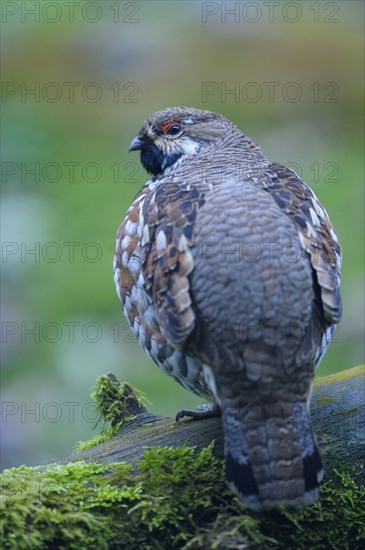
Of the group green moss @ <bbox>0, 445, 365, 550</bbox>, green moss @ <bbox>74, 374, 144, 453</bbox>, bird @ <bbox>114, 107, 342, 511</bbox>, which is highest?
bird @ <bbox>114, 107, 342, 511</bbox>

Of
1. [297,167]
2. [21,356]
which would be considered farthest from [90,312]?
[297,167]

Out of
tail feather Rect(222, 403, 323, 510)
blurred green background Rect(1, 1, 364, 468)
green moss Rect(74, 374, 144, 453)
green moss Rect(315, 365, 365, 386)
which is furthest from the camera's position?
blurred green background Rect(1, 1, 364, 468)

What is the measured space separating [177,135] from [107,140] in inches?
412

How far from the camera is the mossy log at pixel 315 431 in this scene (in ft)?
16.3

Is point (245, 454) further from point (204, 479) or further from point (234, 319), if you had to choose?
point (234, 319)

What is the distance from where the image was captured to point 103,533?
4230 mm

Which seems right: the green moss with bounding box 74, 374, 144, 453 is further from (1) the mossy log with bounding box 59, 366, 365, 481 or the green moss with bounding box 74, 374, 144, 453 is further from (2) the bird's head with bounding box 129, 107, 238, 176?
(2) the bird's head with bounding box 129, 107, 238, 176

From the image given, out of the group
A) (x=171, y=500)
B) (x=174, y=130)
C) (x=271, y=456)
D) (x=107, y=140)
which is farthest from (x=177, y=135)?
(x=107, y=140)

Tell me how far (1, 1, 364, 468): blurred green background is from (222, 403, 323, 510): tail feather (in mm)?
5015

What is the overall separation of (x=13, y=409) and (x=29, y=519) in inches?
230

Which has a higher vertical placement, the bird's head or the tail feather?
the bird's head

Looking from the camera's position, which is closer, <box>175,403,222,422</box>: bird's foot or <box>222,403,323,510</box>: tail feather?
<box>222,403,323,510</box>: tail feather

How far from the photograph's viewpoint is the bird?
444 cm

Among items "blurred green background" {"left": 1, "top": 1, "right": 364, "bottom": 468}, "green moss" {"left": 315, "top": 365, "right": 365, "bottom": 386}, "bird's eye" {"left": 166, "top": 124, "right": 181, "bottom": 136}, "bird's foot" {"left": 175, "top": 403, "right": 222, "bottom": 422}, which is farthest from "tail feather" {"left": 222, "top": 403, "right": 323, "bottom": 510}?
"blurred green background" {"left": 1, "top": 1, "right": 364, "bottom": 468}
